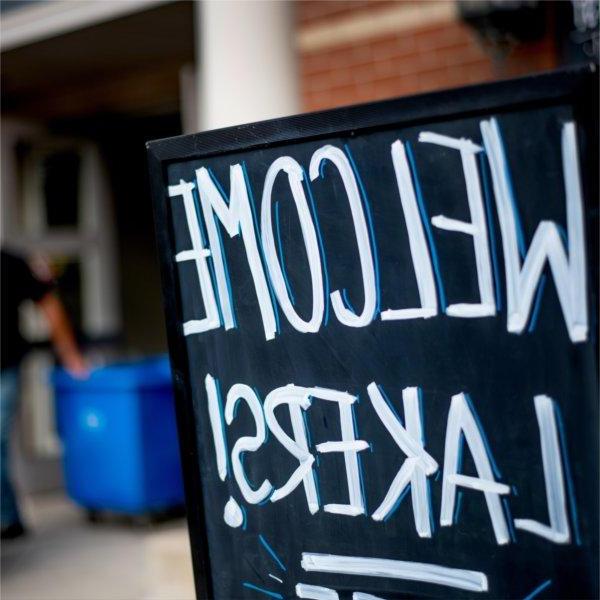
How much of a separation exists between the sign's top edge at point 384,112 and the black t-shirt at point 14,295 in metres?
3.25

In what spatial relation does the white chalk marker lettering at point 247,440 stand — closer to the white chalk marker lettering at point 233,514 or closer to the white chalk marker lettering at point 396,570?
the white chalk marker lettering at point 233,514

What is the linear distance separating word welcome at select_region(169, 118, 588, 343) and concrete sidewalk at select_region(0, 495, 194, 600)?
94.2 inches

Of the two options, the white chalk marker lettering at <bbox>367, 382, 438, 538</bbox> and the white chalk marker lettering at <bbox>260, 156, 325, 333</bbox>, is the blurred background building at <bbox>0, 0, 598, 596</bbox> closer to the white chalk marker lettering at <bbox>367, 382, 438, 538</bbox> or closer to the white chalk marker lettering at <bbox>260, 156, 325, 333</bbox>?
the white chalk marker lettering at <bbox>260, 156, 325, 333</bbox>

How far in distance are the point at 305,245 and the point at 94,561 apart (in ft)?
10.7

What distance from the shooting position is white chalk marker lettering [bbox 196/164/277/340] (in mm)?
1713

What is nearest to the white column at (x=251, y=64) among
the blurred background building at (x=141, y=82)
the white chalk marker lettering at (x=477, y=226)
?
the blurred background building at (x=141, y=82)

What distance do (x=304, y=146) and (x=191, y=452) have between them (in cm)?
68

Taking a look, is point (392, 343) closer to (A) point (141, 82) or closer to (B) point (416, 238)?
(B) point (416, 238)

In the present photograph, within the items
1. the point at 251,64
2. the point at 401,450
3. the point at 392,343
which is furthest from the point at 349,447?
the point at 251,64

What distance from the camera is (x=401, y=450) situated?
1.59 meters

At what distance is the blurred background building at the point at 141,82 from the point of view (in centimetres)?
411

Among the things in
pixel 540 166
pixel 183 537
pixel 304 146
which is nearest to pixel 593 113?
pixel 540 166

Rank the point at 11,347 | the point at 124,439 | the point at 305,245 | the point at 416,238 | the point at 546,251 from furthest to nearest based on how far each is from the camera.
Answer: the point at 124,439, the point at 11,347, the point at 305,245, the point at 416,238, the point at 546,251

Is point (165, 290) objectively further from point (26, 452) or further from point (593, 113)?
point (26, 452)
